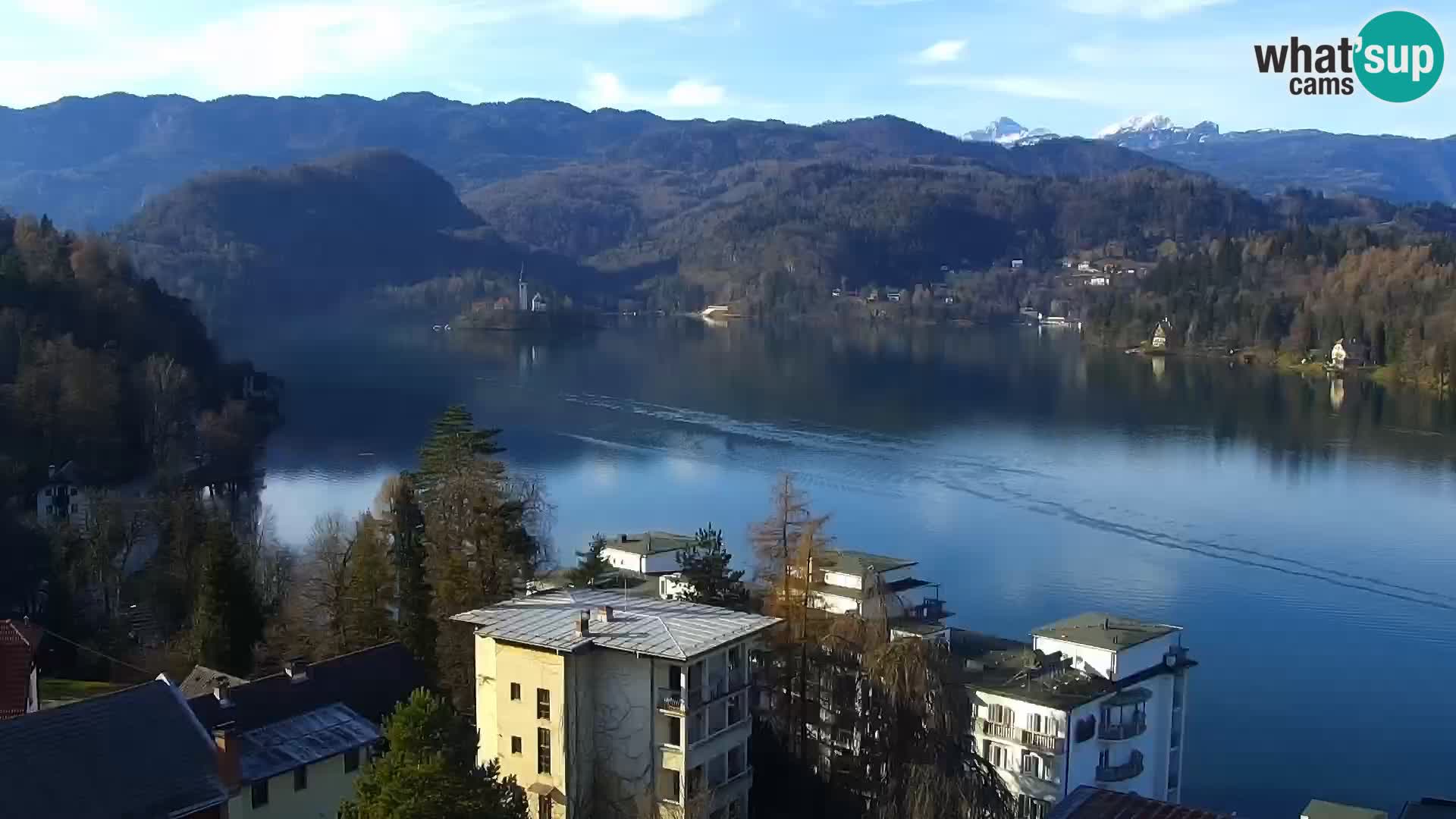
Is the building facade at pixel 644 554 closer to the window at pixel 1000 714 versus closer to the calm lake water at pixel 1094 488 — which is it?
the calm lake water at pixel 1094 488

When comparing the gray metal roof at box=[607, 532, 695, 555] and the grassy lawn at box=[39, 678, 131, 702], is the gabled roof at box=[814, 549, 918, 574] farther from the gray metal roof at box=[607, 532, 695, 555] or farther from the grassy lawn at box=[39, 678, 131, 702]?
the grassy lawn at box=[39, 678, 131, 702]

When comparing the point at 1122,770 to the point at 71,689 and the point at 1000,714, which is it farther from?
the point at 71,689

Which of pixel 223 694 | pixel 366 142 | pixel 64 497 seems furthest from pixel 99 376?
pixel 366 142

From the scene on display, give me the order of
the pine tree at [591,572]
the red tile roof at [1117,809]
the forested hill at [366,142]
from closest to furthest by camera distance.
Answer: the red tile roof at [1117,809]
the pine tree at [591,572]
the forested hill at [366,142]

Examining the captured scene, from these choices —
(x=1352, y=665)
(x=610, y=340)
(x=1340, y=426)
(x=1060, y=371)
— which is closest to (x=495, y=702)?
(x=1352, y=665)

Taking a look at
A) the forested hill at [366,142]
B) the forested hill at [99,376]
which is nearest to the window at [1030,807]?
the forested hill at [99,376]

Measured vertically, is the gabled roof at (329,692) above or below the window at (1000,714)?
above
